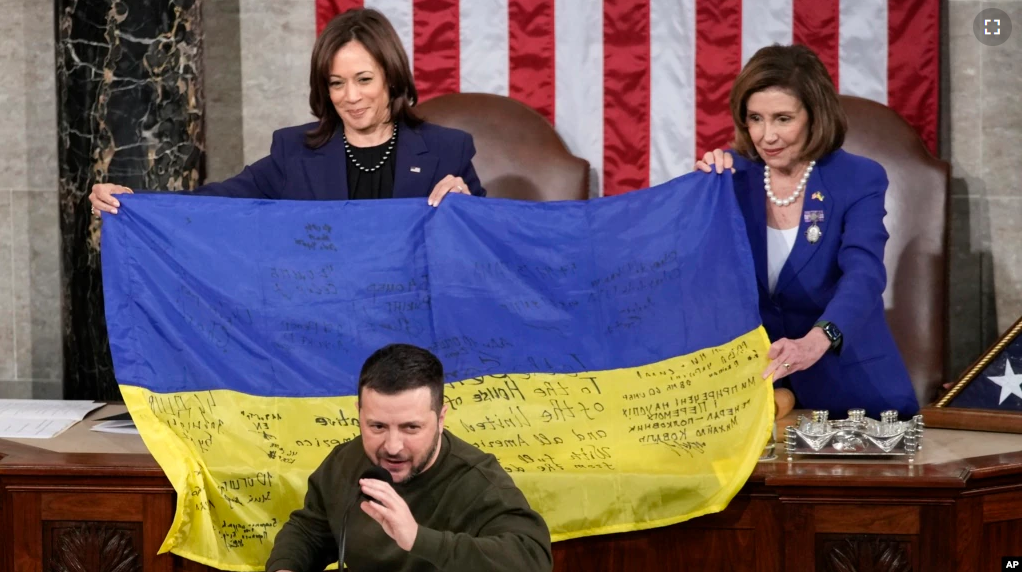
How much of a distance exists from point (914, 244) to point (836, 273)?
1.50 metres

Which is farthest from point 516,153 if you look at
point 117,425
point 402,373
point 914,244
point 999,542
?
point 402,373

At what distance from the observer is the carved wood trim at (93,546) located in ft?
12.3

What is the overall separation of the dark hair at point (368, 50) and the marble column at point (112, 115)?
1.51m

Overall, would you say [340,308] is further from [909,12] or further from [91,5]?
[909,12]

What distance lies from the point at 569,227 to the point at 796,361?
81cm

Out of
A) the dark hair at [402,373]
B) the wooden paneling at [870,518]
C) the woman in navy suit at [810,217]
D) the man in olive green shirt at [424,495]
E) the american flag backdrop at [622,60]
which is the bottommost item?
the wooden paneling at [870,518]

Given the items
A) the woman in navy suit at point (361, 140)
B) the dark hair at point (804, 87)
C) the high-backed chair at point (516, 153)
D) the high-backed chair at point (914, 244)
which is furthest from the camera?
the high-backed chair at point (516, 153)

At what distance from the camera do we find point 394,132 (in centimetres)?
428

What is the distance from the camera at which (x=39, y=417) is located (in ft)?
14.8

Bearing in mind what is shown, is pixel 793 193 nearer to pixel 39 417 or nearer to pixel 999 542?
pixel 999 542

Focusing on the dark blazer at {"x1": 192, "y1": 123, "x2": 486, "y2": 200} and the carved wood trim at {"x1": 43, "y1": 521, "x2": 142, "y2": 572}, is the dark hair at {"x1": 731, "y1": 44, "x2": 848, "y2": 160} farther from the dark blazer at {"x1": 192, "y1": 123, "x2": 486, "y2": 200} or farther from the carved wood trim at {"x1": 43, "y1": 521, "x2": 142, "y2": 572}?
the carved wood trim at {"x1": 43, "y1": 521, "x2": 142, "y2": 572}

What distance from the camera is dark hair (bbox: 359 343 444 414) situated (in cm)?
274

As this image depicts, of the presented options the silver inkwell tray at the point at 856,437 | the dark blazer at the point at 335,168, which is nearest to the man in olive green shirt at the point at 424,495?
the silver inkwell tray at the point at 856,437

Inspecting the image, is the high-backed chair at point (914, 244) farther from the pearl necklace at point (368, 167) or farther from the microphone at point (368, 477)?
the microphone at point (368, 477)
